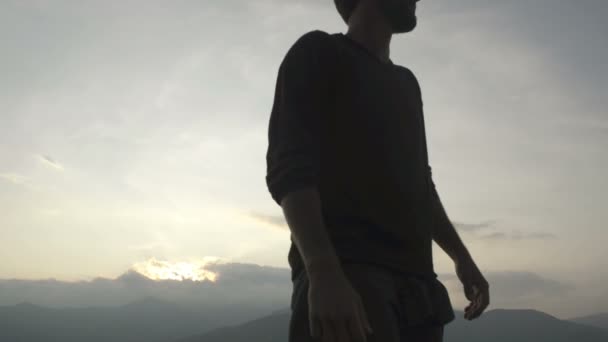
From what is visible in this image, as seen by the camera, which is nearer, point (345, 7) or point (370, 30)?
point (370, 30)

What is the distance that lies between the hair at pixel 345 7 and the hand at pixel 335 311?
2257 millimetres

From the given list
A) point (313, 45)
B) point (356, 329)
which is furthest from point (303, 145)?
point (356, 329)

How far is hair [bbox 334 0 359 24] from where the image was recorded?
12.2ft

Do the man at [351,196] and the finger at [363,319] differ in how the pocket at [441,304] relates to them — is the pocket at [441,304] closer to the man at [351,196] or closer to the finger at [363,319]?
the man at [351,196]

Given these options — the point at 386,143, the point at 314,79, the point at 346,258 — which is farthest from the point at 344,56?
the point at 346,258

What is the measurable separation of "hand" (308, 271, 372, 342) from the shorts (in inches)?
7.9

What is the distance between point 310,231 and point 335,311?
0.45 metres

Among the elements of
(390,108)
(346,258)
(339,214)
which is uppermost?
(390,108)

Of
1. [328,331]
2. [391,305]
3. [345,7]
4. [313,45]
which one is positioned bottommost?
[328,331]

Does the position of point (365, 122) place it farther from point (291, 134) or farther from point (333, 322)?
point (333, 322)

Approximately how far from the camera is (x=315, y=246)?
2504mm

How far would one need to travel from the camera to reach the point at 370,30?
11.8 feet

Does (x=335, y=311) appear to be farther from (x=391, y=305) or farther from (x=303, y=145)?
(x=303, y=145)

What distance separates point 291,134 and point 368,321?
1.17 metres
